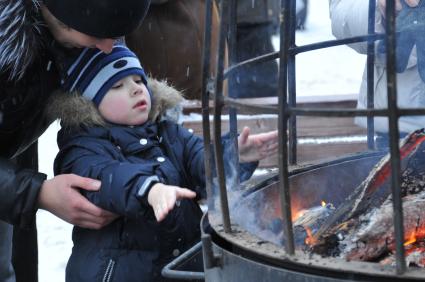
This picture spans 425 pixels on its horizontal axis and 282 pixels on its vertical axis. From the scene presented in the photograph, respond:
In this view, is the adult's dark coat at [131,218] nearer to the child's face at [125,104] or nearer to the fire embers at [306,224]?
the child's face at [125,104]

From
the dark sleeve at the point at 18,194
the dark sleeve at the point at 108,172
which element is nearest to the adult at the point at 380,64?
the dark sleeve at the point at 108,172

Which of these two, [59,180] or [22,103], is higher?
[22,103]

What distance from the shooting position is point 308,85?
8.76 metres

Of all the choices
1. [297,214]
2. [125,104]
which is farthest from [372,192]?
[125,104]

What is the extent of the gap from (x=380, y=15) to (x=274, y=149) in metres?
0.74

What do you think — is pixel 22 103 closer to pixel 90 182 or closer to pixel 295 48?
pixel 90 182

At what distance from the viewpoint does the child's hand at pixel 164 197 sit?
2180 millimetres

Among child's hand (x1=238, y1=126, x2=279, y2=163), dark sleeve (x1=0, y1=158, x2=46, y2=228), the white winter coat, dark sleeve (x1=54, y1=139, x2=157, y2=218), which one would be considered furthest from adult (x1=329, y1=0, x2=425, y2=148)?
dark sleeve (x1=0, y1=158, x2=46, y2=228)

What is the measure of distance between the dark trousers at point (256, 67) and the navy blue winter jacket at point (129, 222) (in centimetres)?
347

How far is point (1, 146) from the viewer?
8.95 feet

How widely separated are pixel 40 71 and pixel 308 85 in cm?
634

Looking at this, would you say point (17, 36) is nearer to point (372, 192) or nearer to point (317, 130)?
point (372, 192)

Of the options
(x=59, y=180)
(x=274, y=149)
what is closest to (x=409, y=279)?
(x=274, y=149)

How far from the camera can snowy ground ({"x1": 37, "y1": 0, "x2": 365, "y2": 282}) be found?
14.9 ft
